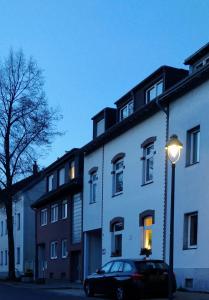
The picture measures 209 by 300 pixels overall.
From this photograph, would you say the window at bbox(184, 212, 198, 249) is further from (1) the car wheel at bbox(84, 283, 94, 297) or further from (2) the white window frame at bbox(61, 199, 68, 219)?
(2) the white window frame at bbox(61, 199, 68, 219)

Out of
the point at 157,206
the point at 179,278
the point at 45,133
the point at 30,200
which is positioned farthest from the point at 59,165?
the point at 179,278

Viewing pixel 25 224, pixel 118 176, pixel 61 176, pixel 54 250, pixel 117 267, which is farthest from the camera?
pixel 25 224

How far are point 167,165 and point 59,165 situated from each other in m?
21.0

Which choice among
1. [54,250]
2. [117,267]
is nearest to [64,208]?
[54,250]

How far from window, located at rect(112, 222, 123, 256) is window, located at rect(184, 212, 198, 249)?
283 inches

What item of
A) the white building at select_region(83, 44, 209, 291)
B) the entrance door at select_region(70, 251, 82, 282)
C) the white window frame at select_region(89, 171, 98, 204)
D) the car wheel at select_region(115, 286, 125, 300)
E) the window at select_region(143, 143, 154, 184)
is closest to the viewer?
the car wheel at select_region(115, 286, 125, 300)

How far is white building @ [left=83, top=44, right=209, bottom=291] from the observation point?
846 inches

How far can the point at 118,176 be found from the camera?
99.2ft

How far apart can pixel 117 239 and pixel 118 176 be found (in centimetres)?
329

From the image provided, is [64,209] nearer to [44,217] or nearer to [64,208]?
[64,208]

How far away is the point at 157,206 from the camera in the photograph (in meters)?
24.9

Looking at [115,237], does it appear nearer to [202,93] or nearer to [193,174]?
[193,174]

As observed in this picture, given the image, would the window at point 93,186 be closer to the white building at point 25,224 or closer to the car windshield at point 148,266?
the car windshield at point 148,266

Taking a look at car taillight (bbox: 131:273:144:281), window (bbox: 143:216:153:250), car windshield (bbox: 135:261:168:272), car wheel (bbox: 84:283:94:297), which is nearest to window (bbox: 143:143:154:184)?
window (bbox: 143:216:153:250)
